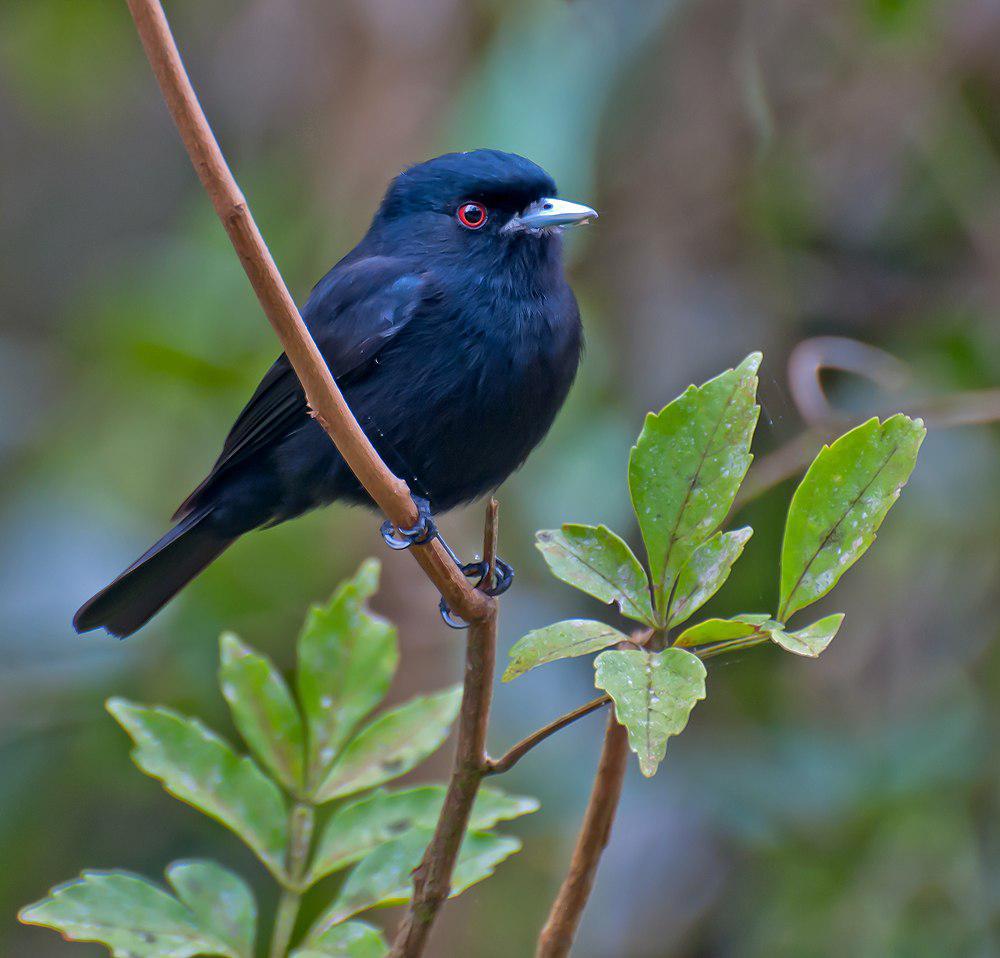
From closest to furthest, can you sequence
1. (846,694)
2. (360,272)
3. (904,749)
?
(360,272) → (904,749) → (846,694)

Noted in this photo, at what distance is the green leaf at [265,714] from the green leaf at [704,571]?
22.1 inches

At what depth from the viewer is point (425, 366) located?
269 cm

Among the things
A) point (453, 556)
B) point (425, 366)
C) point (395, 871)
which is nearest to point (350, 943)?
point (395, 871)

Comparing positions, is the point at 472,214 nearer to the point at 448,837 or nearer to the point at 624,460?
the point at 624,460

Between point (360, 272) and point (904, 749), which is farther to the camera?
point (904, 749)

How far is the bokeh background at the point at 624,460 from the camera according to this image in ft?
11.9

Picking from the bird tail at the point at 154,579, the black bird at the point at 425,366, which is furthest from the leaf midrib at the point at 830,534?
the bird tail at the point at 154,579

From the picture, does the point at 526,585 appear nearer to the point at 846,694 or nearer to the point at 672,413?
the point at 846,694

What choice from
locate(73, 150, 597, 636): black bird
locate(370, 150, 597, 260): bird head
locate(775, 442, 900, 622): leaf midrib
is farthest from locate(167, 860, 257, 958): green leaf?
locate(370, 150, 597, 260): bird head

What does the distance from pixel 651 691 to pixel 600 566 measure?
0.18 meters

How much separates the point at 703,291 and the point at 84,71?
273 centimetres

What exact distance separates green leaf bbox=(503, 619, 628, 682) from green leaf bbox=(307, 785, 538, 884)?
362 millimetres

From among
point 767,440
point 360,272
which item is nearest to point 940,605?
point 767,440

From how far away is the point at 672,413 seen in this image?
131 cm
